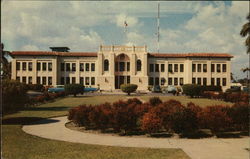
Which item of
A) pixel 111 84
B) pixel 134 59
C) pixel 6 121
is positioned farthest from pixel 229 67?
pixel 6 121

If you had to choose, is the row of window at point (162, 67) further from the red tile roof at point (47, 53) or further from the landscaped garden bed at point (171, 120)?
the landscaped garden bed at point (171, 120)

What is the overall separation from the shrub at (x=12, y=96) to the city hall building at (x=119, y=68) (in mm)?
35707

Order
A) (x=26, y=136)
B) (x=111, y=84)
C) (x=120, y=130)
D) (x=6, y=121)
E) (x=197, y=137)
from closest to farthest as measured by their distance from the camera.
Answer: (x=26, y=136) < (x=197, y=137) < (x=120, y=130) < (x=6, y=121) < (x=111, y=84)

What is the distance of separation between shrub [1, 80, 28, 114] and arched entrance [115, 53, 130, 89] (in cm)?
3799

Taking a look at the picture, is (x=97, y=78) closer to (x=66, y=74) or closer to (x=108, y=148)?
(x=66, y=74)

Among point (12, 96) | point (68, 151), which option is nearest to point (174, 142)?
point (68, 151)

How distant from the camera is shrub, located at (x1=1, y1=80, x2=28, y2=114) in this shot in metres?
13.9

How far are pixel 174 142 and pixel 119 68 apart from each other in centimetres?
4378

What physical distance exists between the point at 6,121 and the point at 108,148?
882 cm

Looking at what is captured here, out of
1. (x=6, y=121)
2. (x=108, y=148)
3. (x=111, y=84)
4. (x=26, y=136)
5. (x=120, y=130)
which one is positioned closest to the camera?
(x=108, y=148)

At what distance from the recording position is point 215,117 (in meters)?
Answer: 11.0

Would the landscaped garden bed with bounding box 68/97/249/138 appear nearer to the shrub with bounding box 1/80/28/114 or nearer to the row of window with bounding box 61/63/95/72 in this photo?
the shrub with bounding box 1/80/28/114

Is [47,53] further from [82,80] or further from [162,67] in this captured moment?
[162,67]

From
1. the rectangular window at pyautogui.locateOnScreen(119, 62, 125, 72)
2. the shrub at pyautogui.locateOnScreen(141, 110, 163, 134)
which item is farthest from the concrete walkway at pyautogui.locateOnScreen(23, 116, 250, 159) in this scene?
the rectangular window at pyautogui.locateOnScreen(119, 62, 125, 72)
